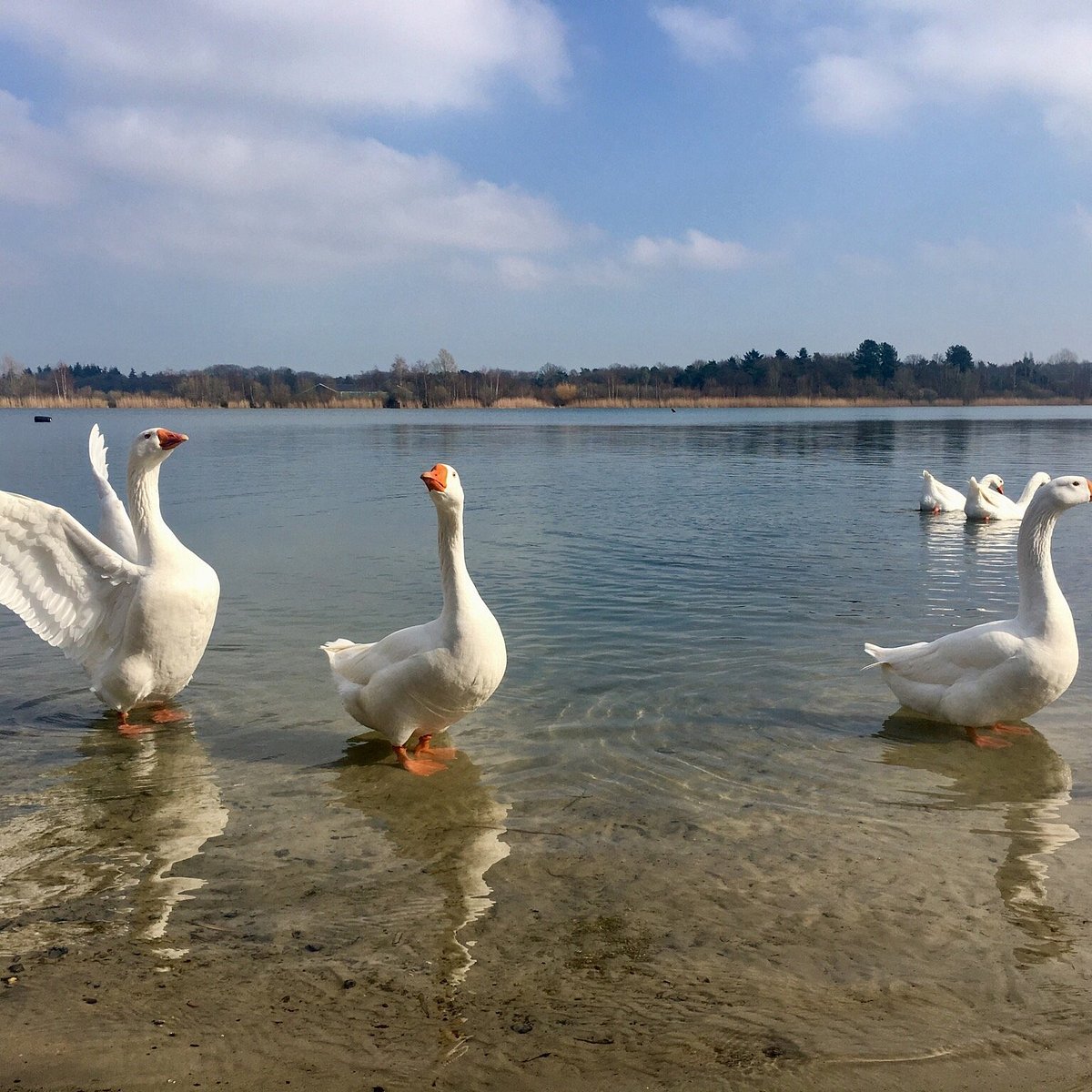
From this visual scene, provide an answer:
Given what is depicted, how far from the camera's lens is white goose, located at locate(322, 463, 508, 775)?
5.69 metres

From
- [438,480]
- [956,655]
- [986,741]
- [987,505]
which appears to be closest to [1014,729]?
[986,741]

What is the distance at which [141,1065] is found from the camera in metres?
3.13

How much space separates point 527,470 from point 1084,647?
22.3 m

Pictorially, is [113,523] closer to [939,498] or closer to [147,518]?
[147,518]

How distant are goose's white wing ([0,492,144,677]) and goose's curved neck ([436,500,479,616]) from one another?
2389 mm

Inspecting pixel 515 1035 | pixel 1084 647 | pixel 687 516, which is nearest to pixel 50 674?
pixel 515 1035

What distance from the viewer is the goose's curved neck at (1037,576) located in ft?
20.5

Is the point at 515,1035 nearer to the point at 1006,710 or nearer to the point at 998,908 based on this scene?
the point at 998,908

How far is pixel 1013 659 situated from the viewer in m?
6.20

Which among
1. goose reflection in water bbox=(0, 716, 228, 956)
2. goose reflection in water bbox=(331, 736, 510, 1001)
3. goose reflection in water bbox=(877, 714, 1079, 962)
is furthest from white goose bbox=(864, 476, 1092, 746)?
goose reflection in water bbox=(0, 716, 228, 956)

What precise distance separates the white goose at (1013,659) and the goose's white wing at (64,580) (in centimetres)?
563

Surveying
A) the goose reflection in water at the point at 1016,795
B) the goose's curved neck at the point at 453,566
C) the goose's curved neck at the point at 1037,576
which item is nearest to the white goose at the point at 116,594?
the goose's curved neck at the point at 453,566

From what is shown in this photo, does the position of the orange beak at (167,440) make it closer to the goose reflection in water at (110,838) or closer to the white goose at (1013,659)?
the goose reflection in water at (110,838)

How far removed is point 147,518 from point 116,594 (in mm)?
625
